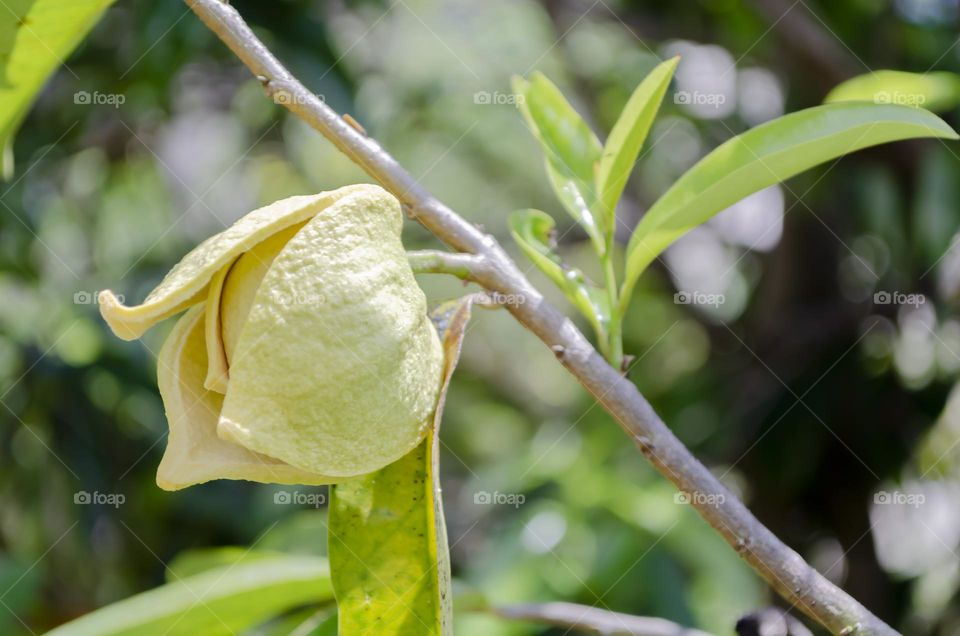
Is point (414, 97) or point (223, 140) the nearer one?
point (414, 97)

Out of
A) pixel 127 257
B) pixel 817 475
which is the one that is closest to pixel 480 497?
pixel 817 475

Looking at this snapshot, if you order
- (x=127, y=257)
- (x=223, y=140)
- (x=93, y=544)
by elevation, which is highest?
(x=223, y=140)

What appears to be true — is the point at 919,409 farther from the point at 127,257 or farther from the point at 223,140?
the point at 223,140

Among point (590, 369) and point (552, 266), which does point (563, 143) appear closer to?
point (552, 266)

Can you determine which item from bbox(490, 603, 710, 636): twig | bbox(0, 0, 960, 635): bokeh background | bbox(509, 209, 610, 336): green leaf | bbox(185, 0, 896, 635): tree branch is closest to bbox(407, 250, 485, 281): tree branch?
bbox(185, 0, 896, 635): tree branch

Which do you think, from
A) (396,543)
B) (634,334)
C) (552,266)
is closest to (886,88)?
(552,266)

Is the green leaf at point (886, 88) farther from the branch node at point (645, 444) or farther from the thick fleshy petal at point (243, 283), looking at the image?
the thick fleshy petal at point (243, 283)
